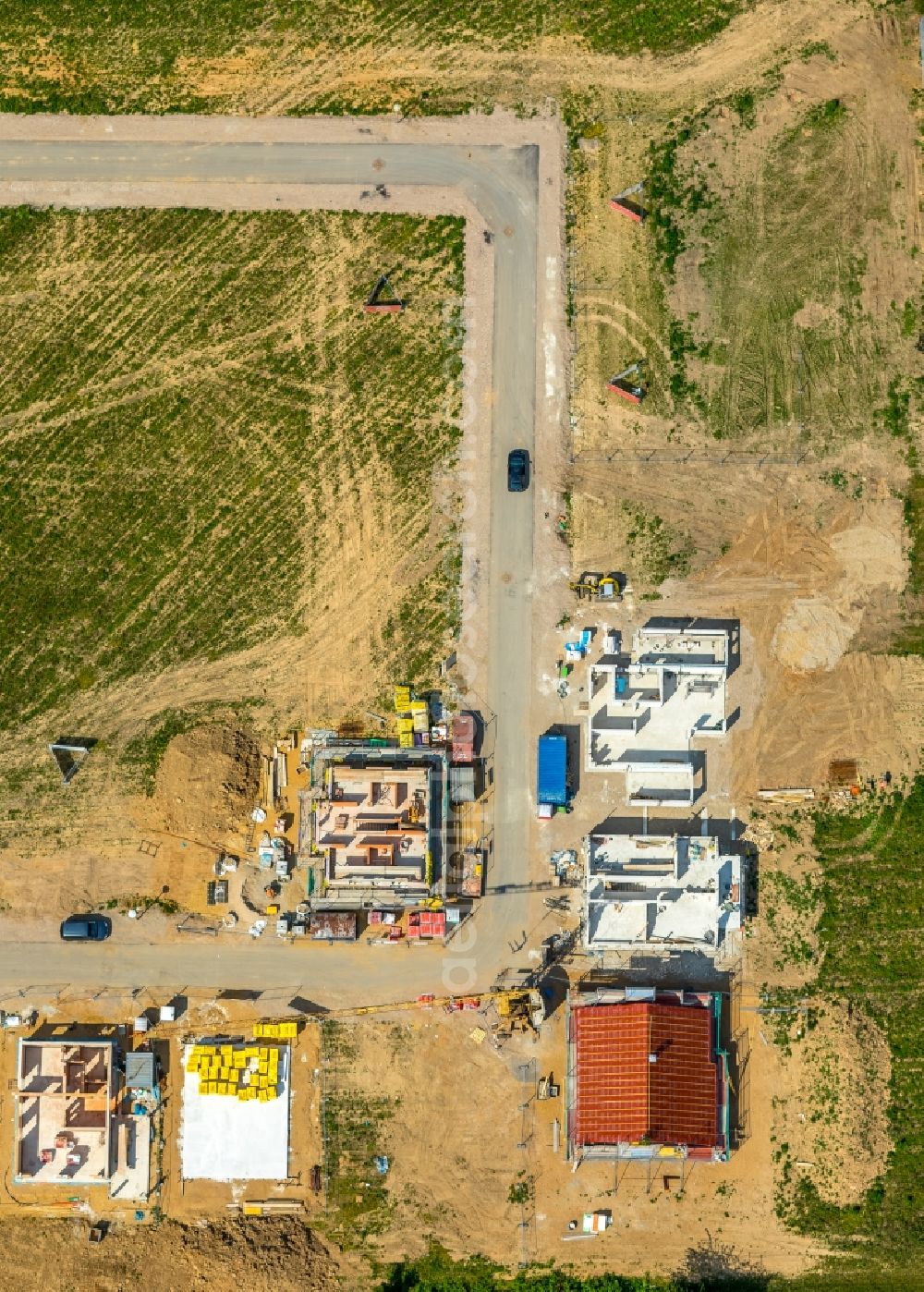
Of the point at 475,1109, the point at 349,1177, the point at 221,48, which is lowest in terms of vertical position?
the point at 349,1177

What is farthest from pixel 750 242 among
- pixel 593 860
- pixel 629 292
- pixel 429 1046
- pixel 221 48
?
pixel 429 1046

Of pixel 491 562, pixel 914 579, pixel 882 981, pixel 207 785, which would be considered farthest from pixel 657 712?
pixel 207 785

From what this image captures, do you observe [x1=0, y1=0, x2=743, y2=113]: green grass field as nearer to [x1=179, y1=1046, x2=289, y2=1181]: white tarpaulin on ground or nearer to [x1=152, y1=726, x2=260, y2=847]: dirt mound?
[x1=152, y1=726, x2=260, y2=847]: dirt mound

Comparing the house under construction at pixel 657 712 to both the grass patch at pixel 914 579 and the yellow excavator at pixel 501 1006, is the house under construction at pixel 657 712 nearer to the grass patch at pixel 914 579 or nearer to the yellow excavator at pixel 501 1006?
the grass patch at pixel 914 579

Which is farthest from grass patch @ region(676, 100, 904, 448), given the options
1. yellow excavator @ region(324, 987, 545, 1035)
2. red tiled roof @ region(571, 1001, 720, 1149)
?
yellow excavator @ region(324, 987, 545, 1035)

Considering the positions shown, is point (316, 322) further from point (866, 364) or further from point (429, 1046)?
point (429, 1046)

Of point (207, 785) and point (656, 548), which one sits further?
point (656, 548)

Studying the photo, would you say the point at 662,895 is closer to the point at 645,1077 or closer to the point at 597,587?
the point at 645,1077
